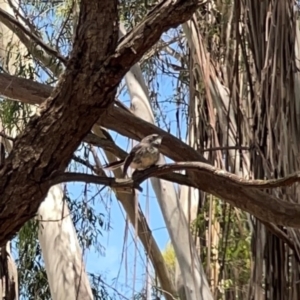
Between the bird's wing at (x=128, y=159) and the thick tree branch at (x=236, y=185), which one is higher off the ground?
the bird's wing at (x=128, y=159)

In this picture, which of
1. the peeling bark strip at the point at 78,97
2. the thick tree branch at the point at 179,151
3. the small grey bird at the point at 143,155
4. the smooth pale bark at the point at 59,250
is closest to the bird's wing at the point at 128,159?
the small grey bird at the point at 143,155

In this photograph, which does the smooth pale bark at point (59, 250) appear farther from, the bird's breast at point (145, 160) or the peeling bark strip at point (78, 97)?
the peeling bark strip at point (78, 97)

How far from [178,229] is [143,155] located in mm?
556

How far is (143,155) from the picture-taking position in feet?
6.32

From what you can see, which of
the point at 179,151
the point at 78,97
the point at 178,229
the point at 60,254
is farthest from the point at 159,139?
the point at 60,254

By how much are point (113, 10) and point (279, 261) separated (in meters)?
0.83

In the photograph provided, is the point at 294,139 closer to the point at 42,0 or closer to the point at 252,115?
the point at 252,115

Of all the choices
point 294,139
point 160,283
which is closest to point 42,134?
point 294,139

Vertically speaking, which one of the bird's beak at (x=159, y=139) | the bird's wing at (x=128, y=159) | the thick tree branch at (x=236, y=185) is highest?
the bird's wing at (x=128, y=159)

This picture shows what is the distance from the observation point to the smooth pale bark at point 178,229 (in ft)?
7.46

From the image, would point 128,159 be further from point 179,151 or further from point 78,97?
point 78,97

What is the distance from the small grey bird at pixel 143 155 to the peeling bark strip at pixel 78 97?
42 cm

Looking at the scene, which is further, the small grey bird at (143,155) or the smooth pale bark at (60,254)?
the smooth pale bark at (60,254)

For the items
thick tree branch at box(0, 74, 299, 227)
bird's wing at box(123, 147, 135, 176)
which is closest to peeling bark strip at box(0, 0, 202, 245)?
thick tree branch at box(0, 74, 299, 227)
